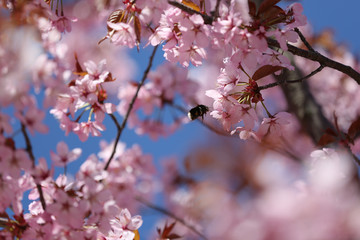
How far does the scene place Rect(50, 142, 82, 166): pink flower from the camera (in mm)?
1759

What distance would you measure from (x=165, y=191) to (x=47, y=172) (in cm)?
275

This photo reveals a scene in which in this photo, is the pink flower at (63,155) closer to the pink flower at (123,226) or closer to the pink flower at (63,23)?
the pink flower at (123,226)

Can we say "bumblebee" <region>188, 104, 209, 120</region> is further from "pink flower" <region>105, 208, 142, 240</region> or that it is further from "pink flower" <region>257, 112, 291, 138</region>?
"pink flower" <region>105, 208, 142, 240</region>

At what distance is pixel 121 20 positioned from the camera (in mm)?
1387

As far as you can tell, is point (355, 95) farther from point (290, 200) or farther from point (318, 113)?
point (290, 200)

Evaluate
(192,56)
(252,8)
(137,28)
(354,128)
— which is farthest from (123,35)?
(354,128)

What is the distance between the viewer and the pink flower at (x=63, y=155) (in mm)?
1759

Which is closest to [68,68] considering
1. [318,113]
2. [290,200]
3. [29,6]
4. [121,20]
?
[29,6]

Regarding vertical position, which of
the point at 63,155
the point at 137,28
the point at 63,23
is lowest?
the point at 63,155

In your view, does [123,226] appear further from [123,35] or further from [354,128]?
[354,128]

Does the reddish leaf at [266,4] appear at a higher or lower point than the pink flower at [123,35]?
higher

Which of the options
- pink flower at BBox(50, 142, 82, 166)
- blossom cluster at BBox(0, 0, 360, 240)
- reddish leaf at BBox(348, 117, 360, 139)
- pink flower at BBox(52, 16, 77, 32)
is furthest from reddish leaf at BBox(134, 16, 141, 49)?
reddish leaf at BBox(348, 117, 360, 139)

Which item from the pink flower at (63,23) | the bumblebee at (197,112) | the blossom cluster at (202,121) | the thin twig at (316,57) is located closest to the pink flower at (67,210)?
the blossom cluster at (202,121)

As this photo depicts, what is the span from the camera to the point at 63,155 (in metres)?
1.78
